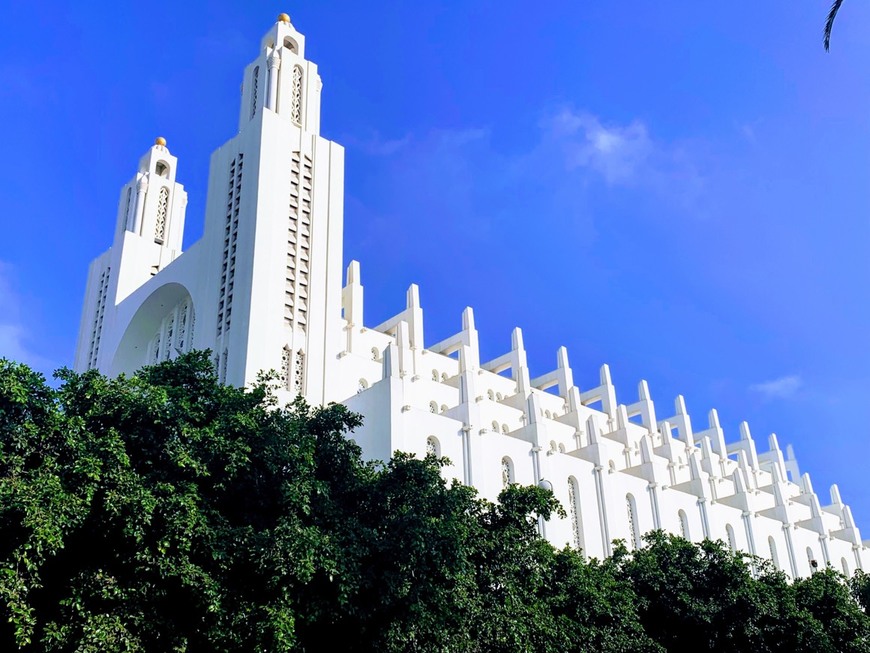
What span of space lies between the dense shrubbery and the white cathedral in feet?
32.3

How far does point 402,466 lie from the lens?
20469 mm

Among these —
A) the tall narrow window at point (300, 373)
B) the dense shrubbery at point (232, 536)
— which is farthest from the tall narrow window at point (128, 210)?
the dense shrubbery at point (232, 536)

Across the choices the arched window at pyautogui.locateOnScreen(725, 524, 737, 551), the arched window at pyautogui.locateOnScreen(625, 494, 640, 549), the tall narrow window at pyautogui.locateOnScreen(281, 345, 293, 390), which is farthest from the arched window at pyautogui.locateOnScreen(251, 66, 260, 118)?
the arched window at pyautogui.locateOnScreen(725, 524, 737, 551)

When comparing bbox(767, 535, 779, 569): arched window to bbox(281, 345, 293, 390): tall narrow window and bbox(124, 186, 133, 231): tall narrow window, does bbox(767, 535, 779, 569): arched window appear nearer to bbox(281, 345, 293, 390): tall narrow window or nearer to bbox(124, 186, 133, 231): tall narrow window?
bbox(281, 345, 293, 390): tall narrow window

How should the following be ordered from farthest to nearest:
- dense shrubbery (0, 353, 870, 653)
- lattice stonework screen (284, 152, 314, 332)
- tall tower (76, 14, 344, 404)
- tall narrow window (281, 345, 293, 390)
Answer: lattice stonework screen (284, 152, 314, 332) → tall tower (76, 14, 344, 404) → tall narrow window (281, 345, 293, 390) → dense shrubbery (0, 353, 870, 653)

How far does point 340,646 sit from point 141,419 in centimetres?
609

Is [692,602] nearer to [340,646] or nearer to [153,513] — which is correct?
[340,646]

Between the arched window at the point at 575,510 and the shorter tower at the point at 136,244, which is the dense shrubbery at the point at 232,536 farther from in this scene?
the shorter tower at the point at 136,244

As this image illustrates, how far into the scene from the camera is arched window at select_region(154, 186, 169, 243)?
47312 mm

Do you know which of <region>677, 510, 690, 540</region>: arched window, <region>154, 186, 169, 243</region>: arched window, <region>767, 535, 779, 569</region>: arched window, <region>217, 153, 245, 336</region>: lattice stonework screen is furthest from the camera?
<region>767, 535, 779, 569</region>: arched window

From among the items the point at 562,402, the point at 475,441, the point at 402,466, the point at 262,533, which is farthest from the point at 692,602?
the point at 562,402

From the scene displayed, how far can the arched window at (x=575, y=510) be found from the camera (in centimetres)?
3644

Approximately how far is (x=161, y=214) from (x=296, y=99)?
1213 cm

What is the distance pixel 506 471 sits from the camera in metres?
34.8
